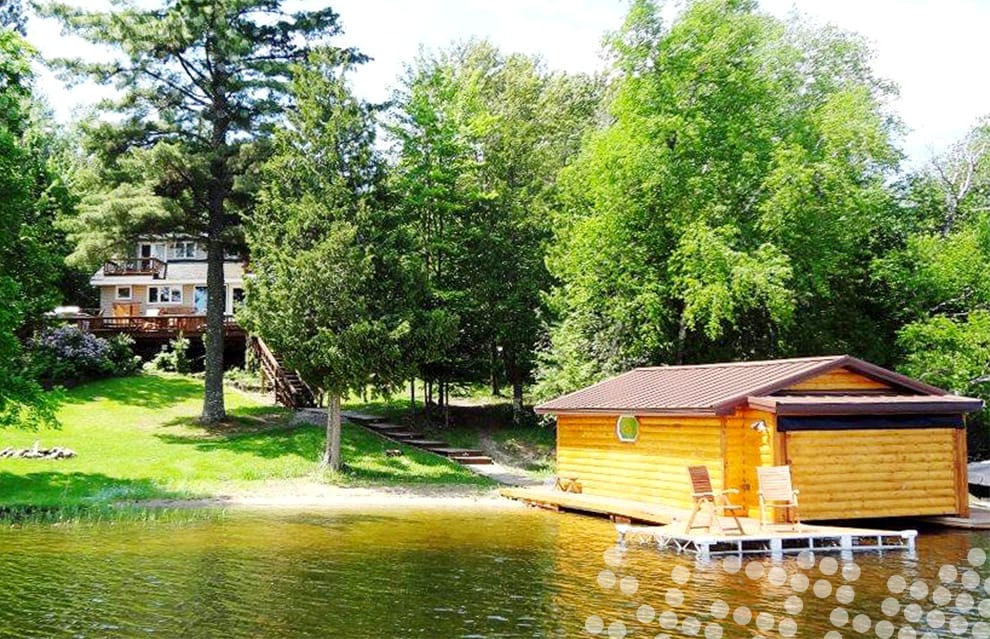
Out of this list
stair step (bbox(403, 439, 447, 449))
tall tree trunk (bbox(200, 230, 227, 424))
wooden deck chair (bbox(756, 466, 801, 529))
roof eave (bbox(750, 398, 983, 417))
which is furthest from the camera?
tall tree trunk (bbox(200, 230, 227, 424))

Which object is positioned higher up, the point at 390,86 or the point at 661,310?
the point at 390,86

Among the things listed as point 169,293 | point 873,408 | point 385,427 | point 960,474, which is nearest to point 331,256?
point 385,427

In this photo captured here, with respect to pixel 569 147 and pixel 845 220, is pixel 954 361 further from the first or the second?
pixel 569 147

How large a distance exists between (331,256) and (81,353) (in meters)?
16.7

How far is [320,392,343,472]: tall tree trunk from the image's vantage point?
2547 cm

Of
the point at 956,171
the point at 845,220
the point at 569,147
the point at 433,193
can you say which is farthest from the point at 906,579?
the point at 569,147

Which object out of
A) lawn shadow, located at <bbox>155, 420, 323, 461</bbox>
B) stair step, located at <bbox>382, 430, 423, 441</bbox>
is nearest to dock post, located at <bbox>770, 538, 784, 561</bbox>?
lawn shadow, located at <bbox>155, 420, 323, 461</bbox>

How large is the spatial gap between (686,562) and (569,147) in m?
29.7

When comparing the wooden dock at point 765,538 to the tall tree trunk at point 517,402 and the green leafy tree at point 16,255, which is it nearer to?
the green leafy tree at point 16,255

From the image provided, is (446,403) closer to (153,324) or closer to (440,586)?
(153,324)

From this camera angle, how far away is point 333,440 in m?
25.5

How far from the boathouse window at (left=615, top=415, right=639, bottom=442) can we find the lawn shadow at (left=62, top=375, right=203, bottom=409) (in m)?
19.4

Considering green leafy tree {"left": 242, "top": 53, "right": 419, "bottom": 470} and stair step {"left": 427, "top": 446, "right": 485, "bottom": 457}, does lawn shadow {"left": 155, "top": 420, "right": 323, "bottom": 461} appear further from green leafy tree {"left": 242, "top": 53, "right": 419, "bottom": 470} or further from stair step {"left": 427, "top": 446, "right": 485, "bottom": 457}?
stair step {"left": 427, "top": 446, "right": 485, "bottom": 457}

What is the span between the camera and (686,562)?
14.2 m
